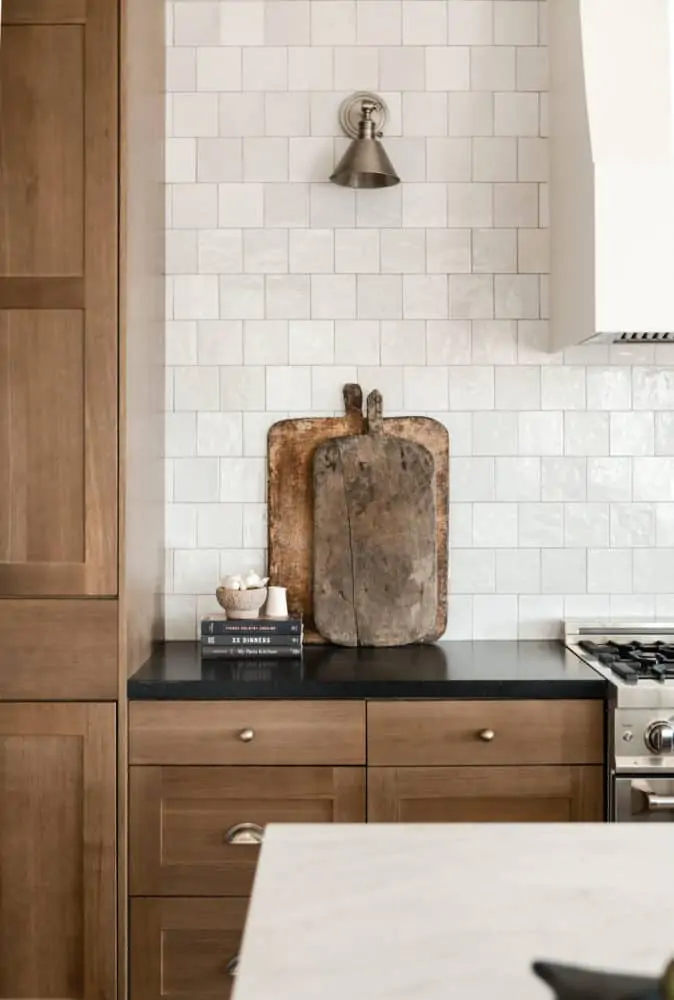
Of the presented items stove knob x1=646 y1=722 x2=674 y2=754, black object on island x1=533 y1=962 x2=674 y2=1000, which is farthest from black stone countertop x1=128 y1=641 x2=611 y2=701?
black object on island x1=533 y1=962 x2=674 y2=1000

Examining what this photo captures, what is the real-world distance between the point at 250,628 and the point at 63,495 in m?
0.66

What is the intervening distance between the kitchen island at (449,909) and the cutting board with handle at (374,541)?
1.68 metres

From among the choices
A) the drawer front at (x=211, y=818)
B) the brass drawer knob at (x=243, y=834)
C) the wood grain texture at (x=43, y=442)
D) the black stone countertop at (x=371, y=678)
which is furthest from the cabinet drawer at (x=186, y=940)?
the wood grain texture at (x=43, y=442)

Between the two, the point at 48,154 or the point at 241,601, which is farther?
the point at 241,601

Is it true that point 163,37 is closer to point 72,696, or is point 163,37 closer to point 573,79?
point 573,79

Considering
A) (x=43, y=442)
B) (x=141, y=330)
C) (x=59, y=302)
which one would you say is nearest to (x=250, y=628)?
(x=43, y=442)

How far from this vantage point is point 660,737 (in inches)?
95.9

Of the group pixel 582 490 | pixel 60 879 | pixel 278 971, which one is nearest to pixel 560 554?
pixel 582 490

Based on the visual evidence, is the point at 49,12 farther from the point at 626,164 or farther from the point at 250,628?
the point at 250,628

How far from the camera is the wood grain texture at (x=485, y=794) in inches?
98.7

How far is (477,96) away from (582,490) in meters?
1.27

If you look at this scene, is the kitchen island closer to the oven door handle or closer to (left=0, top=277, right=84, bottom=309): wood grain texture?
the oven door handle

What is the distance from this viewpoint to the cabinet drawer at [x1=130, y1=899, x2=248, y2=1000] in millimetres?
2518

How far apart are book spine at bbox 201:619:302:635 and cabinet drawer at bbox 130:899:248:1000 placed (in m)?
0.71
